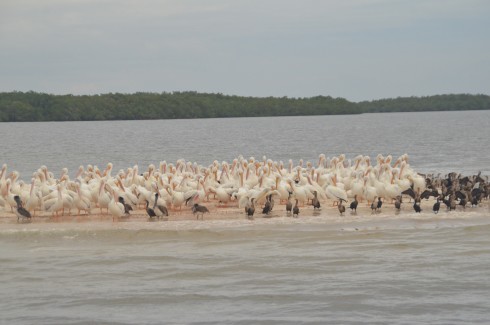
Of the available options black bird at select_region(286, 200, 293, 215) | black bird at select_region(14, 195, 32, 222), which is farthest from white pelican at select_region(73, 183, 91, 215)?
black bird at select_region(286, 200, 293, 215)

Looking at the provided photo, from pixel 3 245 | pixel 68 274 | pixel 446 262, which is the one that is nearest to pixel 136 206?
pixel 3 245

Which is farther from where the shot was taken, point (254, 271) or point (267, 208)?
point (267, 208)

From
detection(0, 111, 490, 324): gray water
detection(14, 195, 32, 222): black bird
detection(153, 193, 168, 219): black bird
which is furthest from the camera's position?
detection(153, 193, 168, 219): black bird

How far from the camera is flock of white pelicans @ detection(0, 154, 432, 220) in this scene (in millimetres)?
15281

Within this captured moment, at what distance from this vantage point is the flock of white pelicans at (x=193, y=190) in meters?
15.3

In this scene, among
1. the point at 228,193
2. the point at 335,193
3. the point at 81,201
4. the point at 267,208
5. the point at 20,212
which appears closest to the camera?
the point at 20,212

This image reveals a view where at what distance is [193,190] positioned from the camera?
52.0 ft

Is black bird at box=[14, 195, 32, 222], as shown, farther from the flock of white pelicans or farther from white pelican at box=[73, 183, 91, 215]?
white pelican at box=[73, 183, 91, 215]

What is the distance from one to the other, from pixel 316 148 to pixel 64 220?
2837cm

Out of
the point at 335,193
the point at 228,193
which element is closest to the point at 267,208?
the point at 335,193

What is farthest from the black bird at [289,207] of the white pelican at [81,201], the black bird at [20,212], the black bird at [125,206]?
the black bird at [20,212]

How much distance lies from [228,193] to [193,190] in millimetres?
745

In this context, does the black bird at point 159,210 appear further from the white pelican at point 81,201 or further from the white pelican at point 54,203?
the white pelican at point 54,203

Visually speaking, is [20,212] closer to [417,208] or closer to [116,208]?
[116,208]
